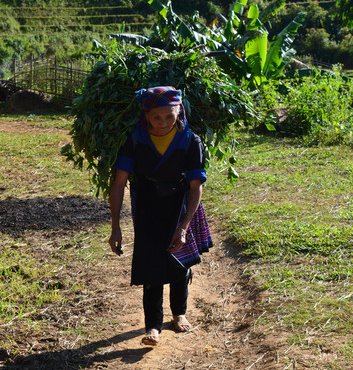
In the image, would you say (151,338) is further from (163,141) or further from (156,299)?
(163,141)

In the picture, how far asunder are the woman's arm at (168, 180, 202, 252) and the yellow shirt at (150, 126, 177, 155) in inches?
9.7

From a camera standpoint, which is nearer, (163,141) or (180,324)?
(163,141)

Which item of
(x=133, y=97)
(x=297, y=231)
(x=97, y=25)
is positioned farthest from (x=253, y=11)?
(x=97, y=25)

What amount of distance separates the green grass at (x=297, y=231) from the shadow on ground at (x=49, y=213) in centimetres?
123

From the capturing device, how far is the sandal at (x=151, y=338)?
3.94 m

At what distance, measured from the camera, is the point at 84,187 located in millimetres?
8367

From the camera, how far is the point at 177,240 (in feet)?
12.5

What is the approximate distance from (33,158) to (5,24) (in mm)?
36429

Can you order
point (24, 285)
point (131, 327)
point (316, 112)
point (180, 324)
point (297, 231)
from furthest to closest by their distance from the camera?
point (316, 112)
point (297, 231)
point (24, 285)
point (131, 327)
point (180, 324)

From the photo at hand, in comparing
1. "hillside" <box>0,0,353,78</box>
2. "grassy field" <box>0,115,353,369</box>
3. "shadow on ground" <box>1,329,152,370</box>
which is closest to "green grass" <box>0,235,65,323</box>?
"grassy field" <box>0,115,353,369</box>

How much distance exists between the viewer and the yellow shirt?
3.82 meters

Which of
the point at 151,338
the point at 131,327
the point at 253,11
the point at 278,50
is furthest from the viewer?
the point at 278,50

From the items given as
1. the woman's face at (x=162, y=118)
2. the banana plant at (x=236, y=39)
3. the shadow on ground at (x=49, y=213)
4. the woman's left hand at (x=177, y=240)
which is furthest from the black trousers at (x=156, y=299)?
the shadow on ground at (x=49, y=213)

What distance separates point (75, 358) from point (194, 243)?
937mm
